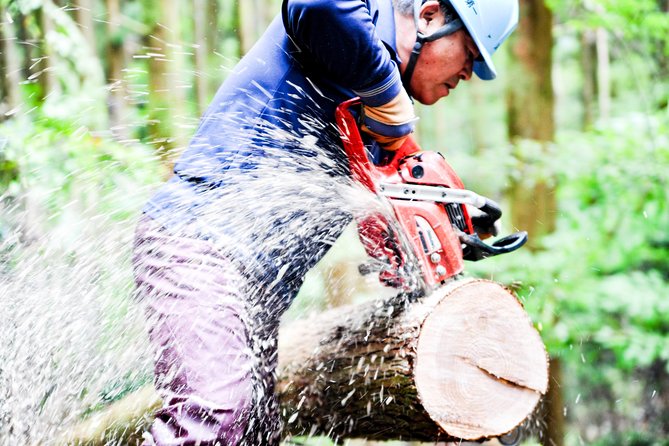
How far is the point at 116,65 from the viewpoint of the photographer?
8.00 meters

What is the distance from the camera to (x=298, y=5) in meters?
1.99

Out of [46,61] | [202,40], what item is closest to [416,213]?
[46,61]

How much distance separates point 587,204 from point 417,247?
445cm

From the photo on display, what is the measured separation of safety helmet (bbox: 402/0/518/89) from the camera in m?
2.29

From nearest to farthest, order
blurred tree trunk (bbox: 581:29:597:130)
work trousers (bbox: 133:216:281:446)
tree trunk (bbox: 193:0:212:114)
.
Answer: work trousers (bbox: 133:216:281:446) < tree trunk (bbox: 193:0:212:114) < blurred tree trunk (bbox: 581:29:597:130)

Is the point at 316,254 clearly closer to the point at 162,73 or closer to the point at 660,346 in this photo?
the point at 660,346

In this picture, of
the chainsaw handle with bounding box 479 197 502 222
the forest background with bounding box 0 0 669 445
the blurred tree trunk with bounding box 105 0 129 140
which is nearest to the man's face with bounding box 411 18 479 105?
the chainsaw handle with bounding box 479 197 502 222

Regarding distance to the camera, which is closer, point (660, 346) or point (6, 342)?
point (6, 342)

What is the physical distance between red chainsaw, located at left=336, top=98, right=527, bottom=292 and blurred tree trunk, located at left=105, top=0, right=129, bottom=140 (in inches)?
178

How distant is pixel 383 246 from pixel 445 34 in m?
0.74

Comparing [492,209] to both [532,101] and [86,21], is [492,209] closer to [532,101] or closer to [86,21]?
[532,101]

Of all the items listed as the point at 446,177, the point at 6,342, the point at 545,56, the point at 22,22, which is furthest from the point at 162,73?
the point at 446,177

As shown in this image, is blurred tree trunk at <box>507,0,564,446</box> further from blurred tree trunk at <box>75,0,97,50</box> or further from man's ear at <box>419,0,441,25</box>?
blurred tree trunk at <box>75,0,97,50</box>

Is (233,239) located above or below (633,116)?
above
